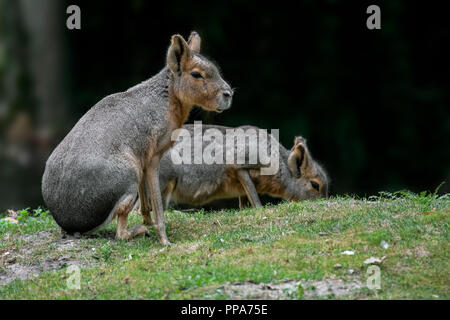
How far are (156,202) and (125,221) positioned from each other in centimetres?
39

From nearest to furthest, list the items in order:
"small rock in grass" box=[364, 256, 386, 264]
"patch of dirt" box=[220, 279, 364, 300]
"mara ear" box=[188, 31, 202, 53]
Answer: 1. "patch of dirt" box=[220, 279, 364, 300]
2. "small rock in grass" box=[364, 256, 386, 264]
3. "mara ear" box=[188, 31, 202, 53]

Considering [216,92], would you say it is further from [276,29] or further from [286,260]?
[276,29]

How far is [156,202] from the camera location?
22.5ft

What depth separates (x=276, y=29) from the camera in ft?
43.8

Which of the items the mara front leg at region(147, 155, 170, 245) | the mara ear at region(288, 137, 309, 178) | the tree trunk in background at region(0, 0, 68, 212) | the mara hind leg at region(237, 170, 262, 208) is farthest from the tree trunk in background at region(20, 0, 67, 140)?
the mara front leg at region(147, 155, 170, 245)

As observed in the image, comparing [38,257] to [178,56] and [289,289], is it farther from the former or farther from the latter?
[289,289]

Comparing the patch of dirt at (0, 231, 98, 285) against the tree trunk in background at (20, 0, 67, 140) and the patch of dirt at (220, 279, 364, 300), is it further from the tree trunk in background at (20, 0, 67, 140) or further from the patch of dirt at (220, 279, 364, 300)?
the tree trunk in background at (20, 0, 67, 140)

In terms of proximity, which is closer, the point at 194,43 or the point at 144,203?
the point at 144,203

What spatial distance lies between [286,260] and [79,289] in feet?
5.69

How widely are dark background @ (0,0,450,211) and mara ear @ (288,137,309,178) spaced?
2.67 meters

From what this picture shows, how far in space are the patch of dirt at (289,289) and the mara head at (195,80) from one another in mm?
2649

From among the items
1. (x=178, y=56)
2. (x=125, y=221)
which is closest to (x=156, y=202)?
(x=125, y=221)

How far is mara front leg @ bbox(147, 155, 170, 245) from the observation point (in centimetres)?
668

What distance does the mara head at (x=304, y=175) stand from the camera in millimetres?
9586
